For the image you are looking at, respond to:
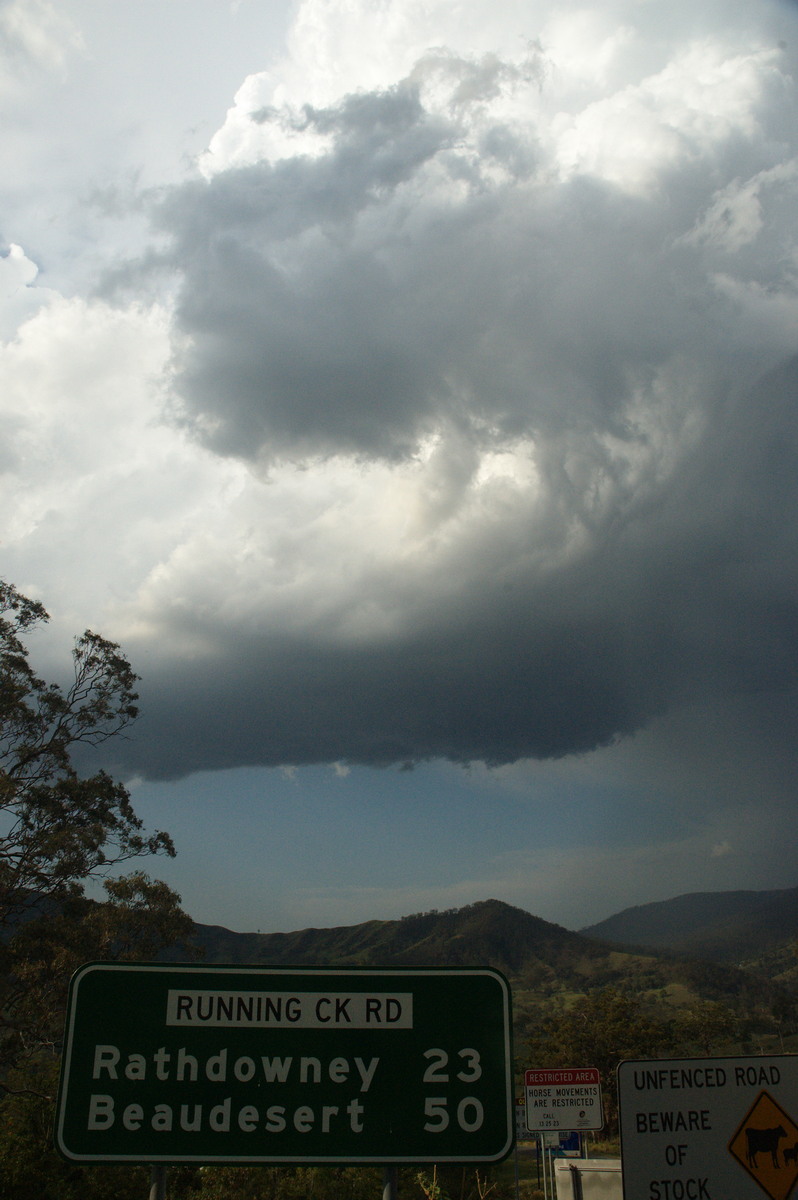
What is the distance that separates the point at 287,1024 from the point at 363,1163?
0.80m

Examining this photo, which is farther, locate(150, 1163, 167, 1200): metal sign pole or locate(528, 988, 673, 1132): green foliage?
locate(528, 988, 673, 1132): green foliage

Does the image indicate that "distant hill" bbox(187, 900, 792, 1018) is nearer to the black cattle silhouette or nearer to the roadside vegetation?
the roadside vegetation

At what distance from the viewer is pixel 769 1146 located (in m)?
5.28

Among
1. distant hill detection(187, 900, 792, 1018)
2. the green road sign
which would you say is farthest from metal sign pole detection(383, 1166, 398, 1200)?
distant hill detection(187, 900, 792, 1018)

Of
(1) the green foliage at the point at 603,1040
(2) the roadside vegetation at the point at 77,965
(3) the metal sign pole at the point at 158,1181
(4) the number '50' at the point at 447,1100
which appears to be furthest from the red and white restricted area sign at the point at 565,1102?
(1) the green foliage at the point at 603,1040

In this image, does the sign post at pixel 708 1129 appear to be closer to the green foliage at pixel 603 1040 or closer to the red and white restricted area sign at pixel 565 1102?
the red and white restricted area sign at pixel 565 1102

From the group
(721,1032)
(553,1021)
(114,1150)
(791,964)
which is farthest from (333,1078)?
(791,964)

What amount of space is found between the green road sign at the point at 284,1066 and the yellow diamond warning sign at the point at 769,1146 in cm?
153

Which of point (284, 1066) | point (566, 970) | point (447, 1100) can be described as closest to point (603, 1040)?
point (447, 1100)

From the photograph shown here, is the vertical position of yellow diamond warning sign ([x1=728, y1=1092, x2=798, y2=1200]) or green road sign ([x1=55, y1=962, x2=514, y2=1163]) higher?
green road sign ([x1=55, y1=962, x2=514, y2=1163])

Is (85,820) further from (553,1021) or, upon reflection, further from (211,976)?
(553,1021)

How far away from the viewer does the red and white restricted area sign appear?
55.6 ft

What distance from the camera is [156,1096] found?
4836 mm

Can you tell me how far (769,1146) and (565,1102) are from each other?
43.9ft
